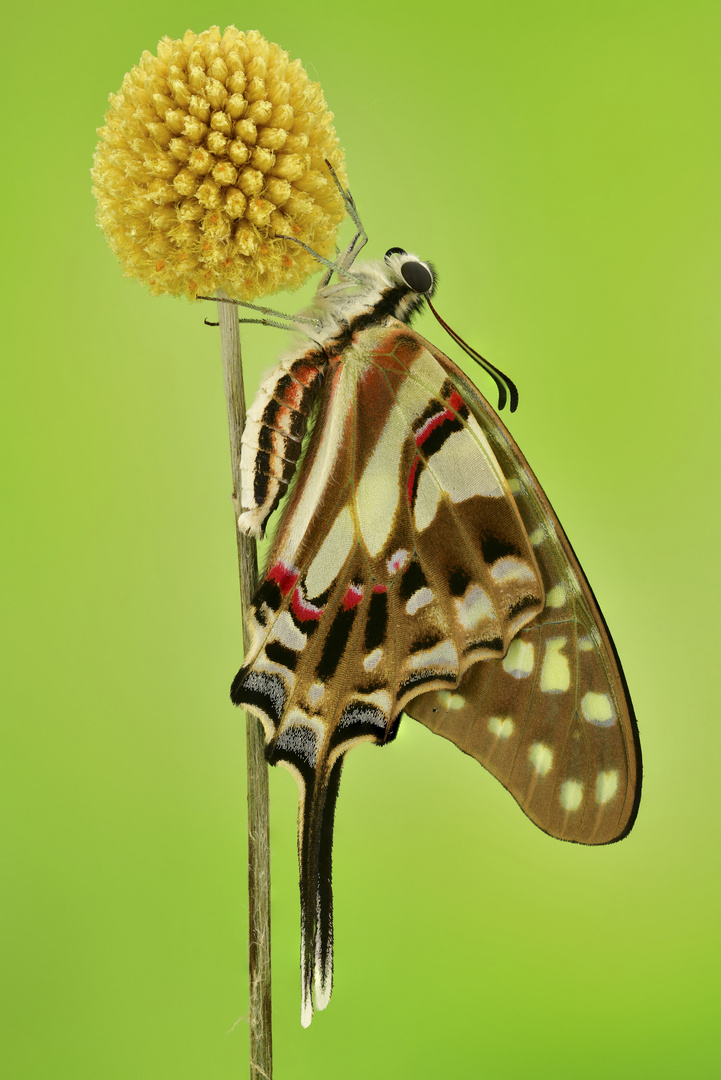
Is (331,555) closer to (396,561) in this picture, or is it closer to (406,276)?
(396,561)

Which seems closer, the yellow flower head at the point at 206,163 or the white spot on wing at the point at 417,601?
the yellow flower head at the point at 206,163

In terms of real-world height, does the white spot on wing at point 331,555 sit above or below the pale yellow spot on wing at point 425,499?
below

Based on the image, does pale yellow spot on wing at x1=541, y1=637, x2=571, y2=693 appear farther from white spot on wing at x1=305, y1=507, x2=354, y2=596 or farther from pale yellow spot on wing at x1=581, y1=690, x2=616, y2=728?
white spot on wing at x1=305, y1=507, x2=354, y2=596

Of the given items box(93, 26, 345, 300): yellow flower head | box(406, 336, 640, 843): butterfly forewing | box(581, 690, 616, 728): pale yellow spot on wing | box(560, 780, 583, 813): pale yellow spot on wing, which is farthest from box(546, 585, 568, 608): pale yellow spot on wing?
box(93, 26, 345, 300): yellow flower head

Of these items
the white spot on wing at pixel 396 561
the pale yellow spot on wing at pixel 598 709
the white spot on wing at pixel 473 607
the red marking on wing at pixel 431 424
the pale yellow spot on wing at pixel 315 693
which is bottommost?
the pale yellow spot on wing at pixel 598 709

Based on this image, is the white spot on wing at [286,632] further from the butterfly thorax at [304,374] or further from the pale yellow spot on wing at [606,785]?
the pale yellow spot on wing at [606,785]

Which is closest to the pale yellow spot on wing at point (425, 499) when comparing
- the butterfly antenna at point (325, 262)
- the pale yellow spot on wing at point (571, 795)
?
the butterfly antenna at point (325, 262)
